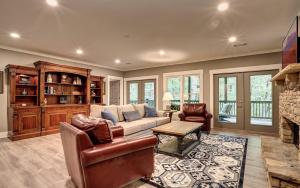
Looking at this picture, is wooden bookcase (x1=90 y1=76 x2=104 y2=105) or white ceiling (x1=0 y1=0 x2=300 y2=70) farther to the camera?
wooden bookcase (x1=90 y1=76 x2=104 y2=105)

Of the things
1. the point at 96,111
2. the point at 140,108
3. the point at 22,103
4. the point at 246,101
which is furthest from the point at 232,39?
the point at 22,103

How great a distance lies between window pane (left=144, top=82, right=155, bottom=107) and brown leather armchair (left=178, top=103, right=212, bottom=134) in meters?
2.39

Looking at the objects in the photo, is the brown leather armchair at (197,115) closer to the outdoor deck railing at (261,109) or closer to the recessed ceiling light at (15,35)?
the outdoor deck railing at (261,109)

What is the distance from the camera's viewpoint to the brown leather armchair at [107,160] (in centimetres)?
173

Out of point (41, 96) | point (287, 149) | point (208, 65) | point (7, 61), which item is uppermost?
point (208, 65)

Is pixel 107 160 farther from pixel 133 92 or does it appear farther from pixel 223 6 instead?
pixel 133 92

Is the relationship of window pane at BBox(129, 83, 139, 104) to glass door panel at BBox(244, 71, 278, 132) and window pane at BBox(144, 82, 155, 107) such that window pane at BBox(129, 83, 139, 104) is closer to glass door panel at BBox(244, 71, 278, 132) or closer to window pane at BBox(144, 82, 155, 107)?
window pane at BBox(144, 82, 155, 107)

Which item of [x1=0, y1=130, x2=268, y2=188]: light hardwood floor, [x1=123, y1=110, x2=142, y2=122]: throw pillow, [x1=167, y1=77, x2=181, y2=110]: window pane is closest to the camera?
[x1=0, y1=130, x2=268, y2=188]: light hardwood floor

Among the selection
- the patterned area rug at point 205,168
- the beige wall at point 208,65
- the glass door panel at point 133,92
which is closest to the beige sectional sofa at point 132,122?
the patterned area rug at point 205,168

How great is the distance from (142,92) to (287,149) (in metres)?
6.06

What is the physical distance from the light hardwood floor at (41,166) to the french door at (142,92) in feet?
14.5

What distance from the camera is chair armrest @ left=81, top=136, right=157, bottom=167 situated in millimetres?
1678

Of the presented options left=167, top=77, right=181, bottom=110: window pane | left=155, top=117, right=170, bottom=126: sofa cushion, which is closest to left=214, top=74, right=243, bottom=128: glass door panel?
left=167, top=77, right=181, bottom=110: window pane

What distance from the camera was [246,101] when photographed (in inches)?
210
